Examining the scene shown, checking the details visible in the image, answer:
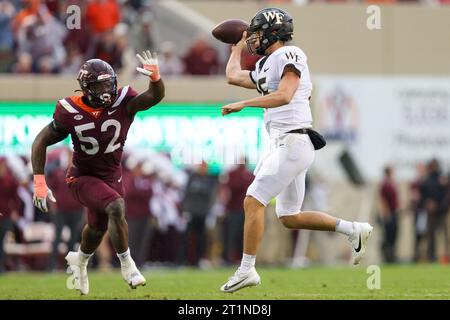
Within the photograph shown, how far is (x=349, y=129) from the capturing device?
19953 millimetres

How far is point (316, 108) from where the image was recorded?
19.7 m

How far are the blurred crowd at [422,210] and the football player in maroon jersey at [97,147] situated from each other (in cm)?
1016

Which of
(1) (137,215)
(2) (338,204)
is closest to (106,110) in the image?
(1) (137,215)

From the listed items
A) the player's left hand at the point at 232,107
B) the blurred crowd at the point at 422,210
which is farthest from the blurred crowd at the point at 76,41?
the player's left hand at the point at 232,107

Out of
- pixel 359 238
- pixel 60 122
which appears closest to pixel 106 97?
pixel 60 122

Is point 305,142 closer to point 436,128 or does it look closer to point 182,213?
point 182,213

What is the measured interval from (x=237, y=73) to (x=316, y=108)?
10392 millimetres

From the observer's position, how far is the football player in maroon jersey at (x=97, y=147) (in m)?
9.07

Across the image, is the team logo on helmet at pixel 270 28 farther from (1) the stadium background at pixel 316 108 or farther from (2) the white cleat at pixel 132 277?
(1) the stadium background at pixel 316 108

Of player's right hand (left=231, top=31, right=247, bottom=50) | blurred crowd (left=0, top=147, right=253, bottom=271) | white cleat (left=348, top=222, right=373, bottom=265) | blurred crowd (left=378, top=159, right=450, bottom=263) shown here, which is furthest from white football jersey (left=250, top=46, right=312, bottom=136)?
blurred crowd (left=378, top=159, right=450, bottom=263)

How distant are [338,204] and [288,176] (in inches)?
430

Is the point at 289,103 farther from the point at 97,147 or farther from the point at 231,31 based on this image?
the point at 97,147

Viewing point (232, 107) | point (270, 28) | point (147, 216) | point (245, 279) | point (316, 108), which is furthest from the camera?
point (316, 108)

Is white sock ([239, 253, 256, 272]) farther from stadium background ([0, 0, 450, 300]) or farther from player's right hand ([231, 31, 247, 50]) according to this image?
stadium background ([0, 0, 450, 300])
